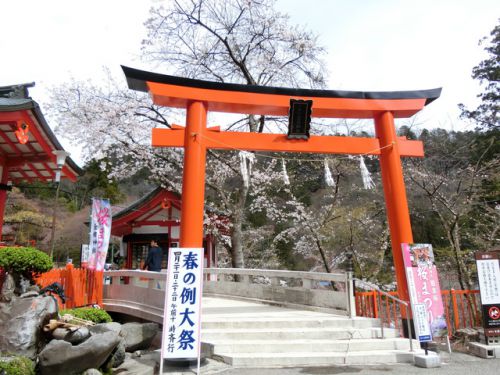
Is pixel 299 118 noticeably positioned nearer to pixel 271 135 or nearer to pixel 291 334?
pixel 271 135

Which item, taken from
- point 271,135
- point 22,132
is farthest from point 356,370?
point 22,132

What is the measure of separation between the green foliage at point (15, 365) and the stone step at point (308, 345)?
2769 millimetres

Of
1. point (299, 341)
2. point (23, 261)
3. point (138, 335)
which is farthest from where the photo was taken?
point (138, 335)

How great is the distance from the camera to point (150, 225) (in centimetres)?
1766

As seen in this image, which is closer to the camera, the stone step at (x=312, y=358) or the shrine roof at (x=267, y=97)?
the stone step at (x=312, y=358)

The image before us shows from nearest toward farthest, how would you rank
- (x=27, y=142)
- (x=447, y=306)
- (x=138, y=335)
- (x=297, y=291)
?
(x=138, y=335)
(x=447, y=306)
(x=297, y=291)
(x=27, y=142)

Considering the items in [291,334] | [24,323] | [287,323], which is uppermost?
[24,323]

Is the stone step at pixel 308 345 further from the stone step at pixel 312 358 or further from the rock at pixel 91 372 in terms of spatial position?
the rock at pixel 91 372

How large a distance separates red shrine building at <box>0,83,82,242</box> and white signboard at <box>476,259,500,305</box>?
34.6 feet

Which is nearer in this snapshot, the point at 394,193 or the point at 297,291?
the point at 394,193

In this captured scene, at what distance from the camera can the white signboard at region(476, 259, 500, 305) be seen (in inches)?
274

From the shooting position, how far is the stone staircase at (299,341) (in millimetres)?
5941

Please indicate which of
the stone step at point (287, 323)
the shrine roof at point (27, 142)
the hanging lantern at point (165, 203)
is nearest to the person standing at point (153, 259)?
the shrine roof at point (27, 142)

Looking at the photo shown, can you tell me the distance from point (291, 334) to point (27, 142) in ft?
28.8
